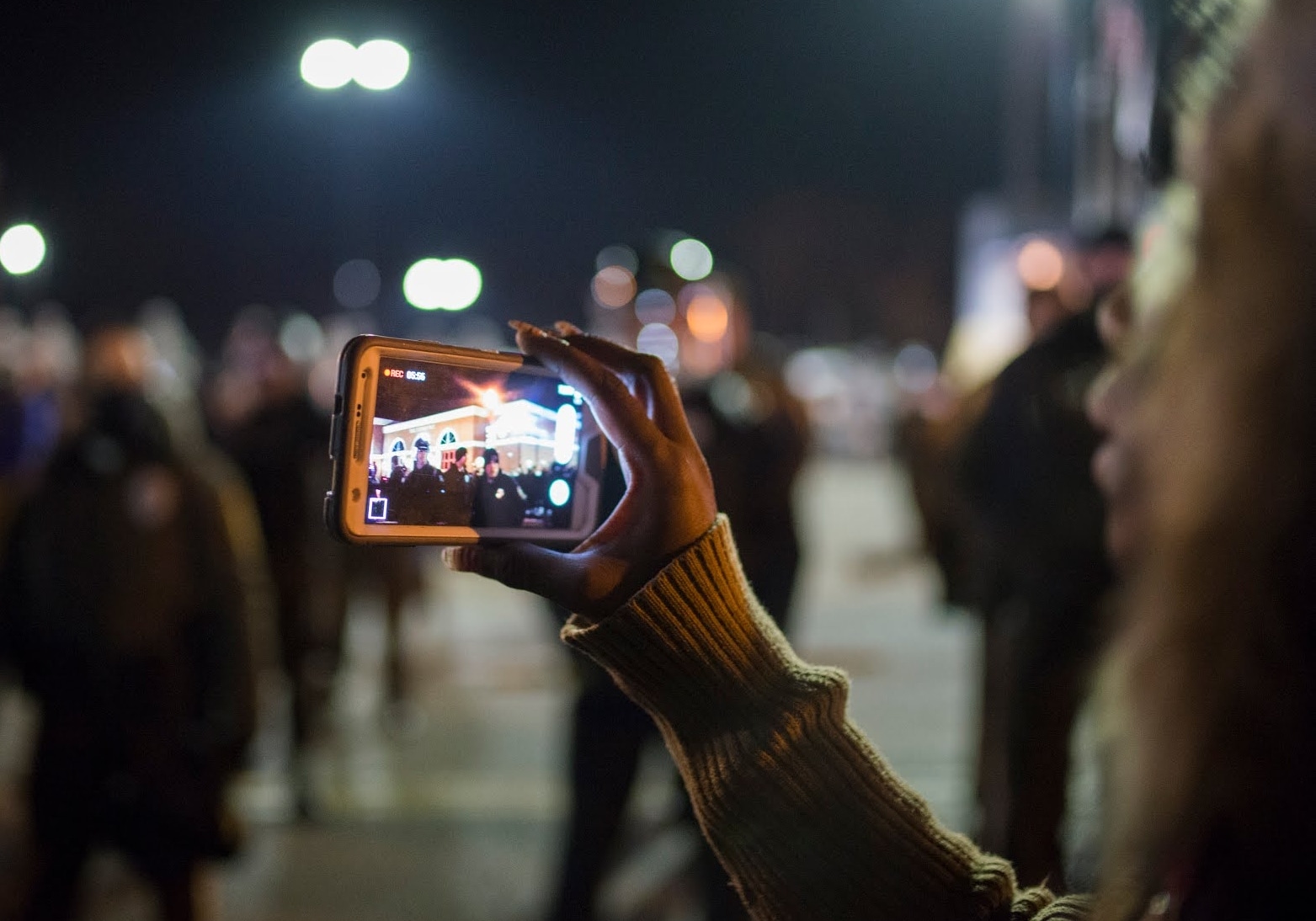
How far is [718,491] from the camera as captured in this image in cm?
398

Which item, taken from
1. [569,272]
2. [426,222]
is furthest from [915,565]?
[426,222]

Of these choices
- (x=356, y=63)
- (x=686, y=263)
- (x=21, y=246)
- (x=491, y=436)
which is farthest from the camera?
(x=21, y=246)

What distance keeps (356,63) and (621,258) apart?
92.5 inches

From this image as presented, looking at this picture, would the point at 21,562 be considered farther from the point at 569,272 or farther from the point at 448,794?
the point at 569,272

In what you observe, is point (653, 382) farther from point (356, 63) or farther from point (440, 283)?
point (440, 283)

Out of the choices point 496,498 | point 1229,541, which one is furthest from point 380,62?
point 1229,541

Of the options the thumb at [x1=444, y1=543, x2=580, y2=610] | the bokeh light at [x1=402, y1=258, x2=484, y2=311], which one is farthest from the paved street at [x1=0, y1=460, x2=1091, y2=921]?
the bokeh light at [x1=402, y1=258, x2=484, y2=311]

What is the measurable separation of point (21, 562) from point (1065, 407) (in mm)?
3319

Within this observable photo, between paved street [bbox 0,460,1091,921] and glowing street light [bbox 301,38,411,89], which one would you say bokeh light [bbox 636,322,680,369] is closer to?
paved street [bbox 0,460,1091,921]

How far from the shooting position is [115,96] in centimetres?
423

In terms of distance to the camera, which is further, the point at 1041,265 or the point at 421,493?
the point at 1041,265

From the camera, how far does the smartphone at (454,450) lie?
1.64 metres

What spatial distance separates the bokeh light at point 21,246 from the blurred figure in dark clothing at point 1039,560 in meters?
5.39

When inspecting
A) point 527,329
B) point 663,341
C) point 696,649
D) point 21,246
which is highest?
point 21,246
